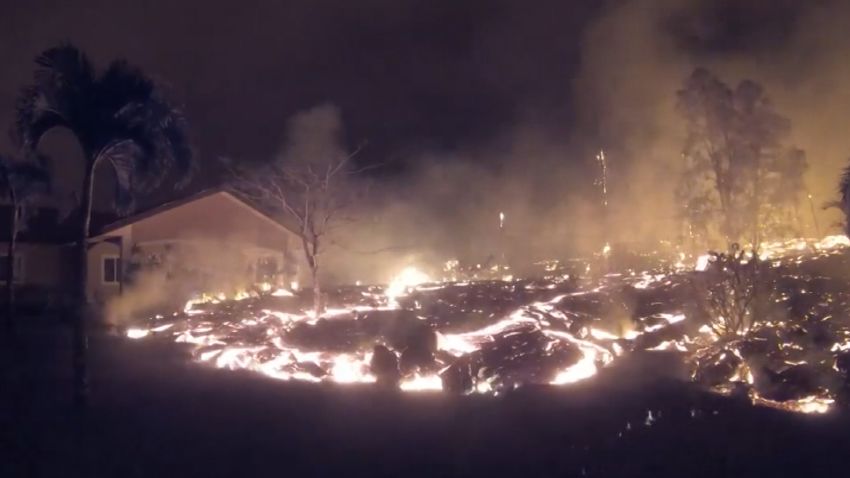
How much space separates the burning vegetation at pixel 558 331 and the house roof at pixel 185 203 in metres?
4.90

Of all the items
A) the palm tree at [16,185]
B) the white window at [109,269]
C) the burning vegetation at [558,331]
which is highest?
the palm tree at [16,185]

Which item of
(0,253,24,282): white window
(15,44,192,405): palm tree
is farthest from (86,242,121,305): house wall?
(15,44,192,405): palm tree

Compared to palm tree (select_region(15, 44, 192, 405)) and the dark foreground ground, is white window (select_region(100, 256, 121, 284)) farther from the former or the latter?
palm tree (select_region(15, 44, 192, 405))

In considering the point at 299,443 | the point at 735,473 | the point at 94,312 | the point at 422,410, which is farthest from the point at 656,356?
the point at 94,312

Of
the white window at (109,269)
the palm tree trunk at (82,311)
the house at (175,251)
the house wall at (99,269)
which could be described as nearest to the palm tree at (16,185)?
the house at (175,251)

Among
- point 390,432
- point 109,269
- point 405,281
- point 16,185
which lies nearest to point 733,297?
point 390,432

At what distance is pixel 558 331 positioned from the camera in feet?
57.5

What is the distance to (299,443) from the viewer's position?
28.8ft

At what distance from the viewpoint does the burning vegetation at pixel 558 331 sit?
1348cm

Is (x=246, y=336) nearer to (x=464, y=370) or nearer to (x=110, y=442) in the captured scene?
(x=464, y=370)

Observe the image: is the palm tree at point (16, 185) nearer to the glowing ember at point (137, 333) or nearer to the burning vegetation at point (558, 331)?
the glowing ember at point (137, 333)

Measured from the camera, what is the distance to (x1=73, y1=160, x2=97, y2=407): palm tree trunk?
31.1 ft

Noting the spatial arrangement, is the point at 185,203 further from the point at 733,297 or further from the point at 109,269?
the point at 733,297

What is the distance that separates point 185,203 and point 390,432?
18.6m
